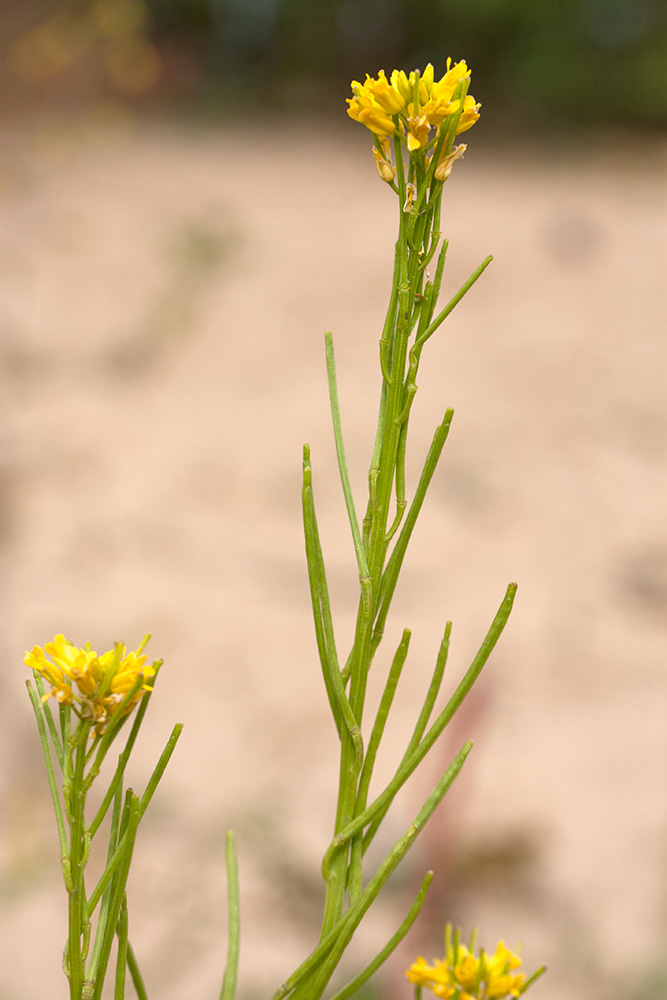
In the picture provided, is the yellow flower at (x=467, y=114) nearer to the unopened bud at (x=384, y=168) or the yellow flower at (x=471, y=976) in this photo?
the unopened bud at (x=384, y=168)

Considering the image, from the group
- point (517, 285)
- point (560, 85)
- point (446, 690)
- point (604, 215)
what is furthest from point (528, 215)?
point (446, 690)

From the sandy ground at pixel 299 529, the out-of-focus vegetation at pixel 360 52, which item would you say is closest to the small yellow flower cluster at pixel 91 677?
the sandy ground at pixel 299 529

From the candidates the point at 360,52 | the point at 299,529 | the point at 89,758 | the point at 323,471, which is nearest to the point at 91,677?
the point at 89,758

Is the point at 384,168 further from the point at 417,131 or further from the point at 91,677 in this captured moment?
the point at 91,677

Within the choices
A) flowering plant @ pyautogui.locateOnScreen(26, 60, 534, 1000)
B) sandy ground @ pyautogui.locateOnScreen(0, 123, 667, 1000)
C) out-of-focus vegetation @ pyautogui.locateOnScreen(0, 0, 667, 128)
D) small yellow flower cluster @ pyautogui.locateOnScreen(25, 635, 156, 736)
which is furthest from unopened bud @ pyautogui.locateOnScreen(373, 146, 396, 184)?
out-of-focus vegetation @ pyautogui.locateOnScreen(0, 0, 667, 128)

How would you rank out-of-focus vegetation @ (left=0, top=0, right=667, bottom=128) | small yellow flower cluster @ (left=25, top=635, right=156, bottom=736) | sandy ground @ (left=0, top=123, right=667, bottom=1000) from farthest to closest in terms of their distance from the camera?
1. out-of-focus vegetation @ (left=0, top=0, right=667, bottom=128)
2. sandy ground @ (left=0, top=123, right=667, bottom=1000)
3. small yellow flower cluster @ (left=25, top=635, right=156, bottom=736)

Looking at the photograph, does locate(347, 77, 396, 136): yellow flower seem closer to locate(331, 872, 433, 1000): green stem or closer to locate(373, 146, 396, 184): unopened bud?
locate(373, 146, 396, 184): unopened bud
